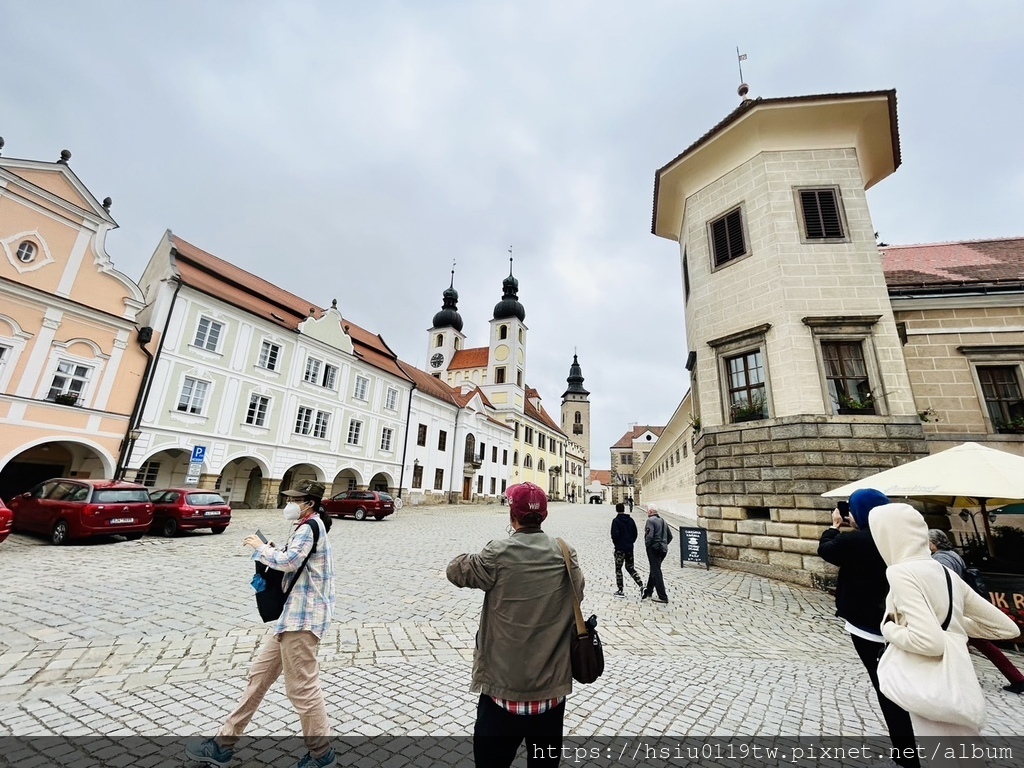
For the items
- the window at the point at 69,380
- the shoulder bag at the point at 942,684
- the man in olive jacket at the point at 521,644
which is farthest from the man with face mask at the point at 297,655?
the window at the point at 69,380

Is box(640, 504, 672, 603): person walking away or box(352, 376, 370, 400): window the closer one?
box(640, 504, 672, 603): person walking away

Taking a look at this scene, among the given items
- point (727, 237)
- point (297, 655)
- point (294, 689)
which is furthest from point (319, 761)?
point (727, 237)

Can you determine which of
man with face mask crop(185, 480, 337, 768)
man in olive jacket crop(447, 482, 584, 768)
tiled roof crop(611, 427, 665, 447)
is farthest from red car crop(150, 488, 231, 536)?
tiled roof crop(611, 427, 665, 447)

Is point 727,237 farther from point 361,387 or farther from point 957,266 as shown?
point 361,387

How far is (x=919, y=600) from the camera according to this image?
2354mm

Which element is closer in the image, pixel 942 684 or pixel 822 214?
pixel 942 684

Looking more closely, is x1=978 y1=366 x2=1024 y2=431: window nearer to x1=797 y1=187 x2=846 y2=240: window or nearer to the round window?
x1=797 y1=187 x2=846 y2=240: window

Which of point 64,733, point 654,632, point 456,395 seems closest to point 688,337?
point 654,632

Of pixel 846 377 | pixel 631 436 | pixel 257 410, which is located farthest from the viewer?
pixel 631 436

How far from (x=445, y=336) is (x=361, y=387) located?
34.3 metres

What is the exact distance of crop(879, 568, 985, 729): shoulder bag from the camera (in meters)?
2.19

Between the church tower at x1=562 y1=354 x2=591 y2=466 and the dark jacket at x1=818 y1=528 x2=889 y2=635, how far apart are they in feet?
269

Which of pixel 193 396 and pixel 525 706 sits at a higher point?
pixel 193 396

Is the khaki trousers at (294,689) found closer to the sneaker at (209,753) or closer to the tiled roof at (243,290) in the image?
the sneaker at (209,753)
